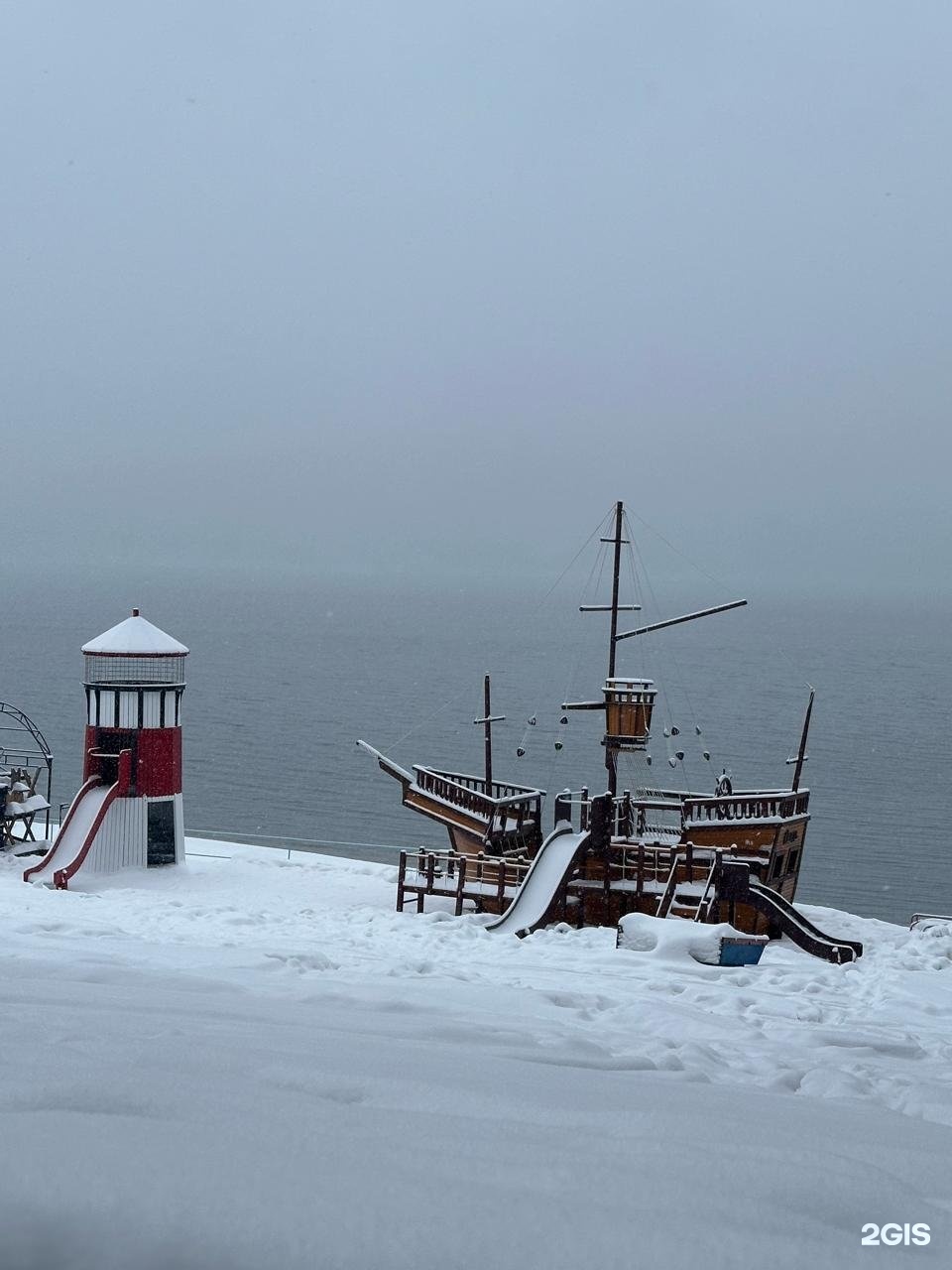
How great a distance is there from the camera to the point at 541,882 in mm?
23406

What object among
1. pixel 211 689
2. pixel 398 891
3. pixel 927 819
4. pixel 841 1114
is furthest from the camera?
pixel 211 689

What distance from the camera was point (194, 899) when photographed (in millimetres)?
Answer: 21547

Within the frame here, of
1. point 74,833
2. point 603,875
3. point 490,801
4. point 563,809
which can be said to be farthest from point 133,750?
point 603,875

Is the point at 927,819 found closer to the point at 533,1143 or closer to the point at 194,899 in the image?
the point at 194,899

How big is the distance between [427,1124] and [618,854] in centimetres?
2002

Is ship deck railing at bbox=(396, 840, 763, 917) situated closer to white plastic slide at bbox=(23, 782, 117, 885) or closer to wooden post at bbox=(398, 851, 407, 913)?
wooden post at bbox=(398, 851, 407, 913)

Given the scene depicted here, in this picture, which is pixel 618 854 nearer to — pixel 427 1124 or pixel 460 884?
pixel 460 884

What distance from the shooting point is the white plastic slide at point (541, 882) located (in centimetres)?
2142

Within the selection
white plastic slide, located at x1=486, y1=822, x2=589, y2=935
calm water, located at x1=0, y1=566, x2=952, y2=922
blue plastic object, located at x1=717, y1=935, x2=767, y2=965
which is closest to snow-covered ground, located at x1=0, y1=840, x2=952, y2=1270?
blue plastic object, located at x1=717, y1=935, x2=767, y2=965

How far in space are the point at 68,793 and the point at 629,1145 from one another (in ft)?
176

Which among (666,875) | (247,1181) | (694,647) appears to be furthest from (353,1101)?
(694,647)

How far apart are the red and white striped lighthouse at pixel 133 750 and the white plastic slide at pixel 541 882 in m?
8.82

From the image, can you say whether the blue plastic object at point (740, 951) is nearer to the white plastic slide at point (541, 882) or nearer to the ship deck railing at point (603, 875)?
the white plastic slide at point (541, 882)

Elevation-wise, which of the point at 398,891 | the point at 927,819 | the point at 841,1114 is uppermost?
the point at 841,1114
